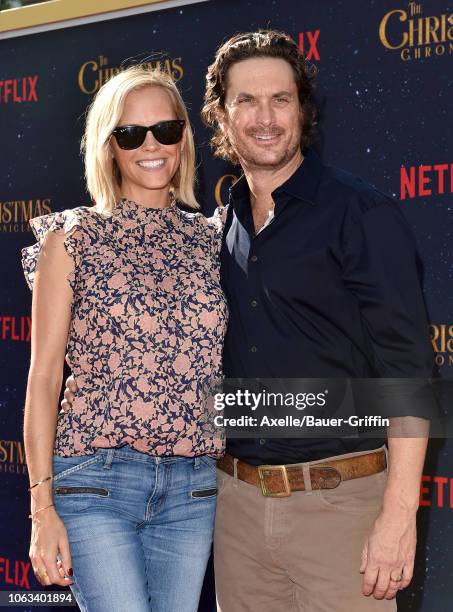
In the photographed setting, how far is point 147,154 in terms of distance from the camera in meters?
2.63

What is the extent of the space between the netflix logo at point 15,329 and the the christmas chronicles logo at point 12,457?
18.0 inches

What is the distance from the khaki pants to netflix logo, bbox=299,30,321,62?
152cm

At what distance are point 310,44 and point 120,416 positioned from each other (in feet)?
5.26

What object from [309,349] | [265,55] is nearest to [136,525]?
[309,349]

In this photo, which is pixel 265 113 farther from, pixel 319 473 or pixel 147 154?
pixel 319 473

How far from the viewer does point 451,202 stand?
115 inches

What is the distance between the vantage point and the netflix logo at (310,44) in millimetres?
3168

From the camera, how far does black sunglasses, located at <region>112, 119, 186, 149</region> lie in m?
2.60

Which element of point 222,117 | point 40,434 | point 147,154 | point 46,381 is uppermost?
point 222,117

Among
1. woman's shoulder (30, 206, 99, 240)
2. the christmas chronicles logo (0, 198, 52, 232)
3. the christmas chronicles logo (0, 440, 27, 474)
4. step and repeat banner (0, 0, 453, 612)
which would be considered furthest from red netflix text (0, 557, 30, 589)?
woman's shoulder (30, 206, 99, 240)

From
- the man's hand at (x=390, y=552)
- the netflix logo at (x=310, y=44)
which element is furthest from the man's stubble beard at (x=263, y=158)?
the man's hand at (x=390, y=552)

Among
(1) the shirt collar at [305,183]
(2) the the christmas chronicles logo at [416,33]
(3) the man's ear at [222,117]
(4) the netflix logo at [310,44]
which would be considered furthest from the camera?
(4) the netflix logo at [310,44]

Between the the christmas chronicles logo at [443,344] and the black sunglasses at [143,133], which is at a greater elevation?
the black sunglasses at [143,133]

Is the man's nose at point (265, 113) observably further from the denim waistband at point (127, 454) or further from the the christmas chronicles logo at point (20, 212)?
the the christmas chronicles logo at point (20, 212)
